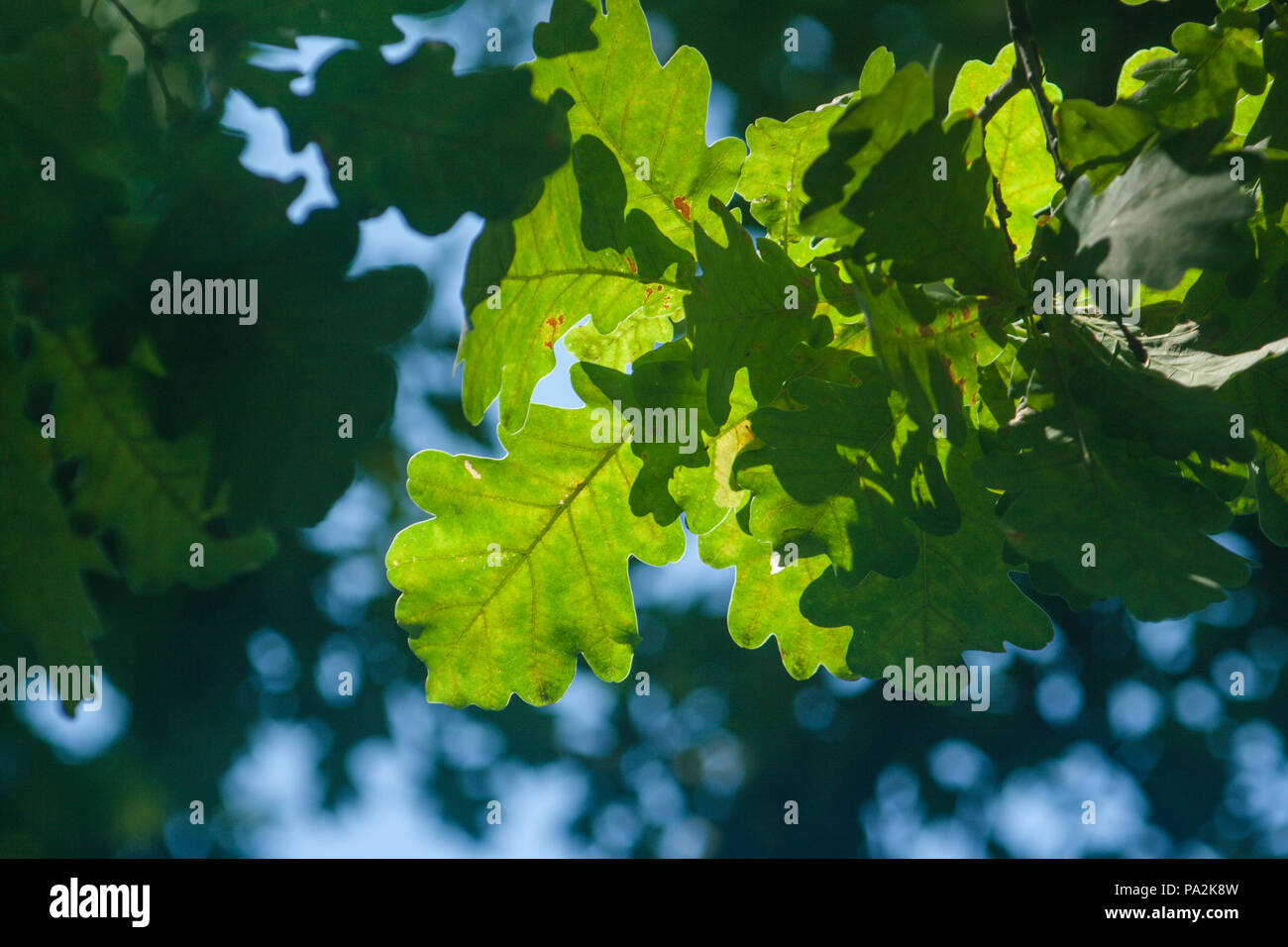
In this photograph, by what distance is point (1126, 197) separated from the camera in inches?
33.9

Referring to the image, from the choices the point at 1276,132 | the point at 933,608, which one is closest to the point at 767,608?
the point at 933,608

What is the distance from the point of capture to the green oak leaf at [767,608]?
1361 mm

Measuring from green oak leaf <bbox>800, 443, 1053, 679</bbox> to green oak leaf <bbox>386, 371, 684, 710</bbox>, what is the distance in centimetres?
25

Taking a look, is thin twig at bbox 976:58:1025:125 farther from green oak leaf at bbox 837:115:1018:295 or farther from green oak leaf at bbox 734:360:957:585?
green oak leaf at bbox 734:360:957:585

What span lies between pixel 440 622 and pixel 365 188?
0.71 meters

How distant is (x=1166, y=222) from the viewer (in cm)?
83

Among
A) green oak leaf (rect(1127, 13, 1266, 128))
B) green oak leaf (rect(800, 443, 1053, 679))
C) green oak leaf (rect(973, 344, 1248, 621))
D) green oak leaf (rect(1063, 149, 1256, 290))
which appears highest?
green oak leaf (rect(1127, 13, 1266, 128))

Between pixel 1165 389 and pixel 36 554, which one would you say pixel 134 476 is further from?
pixel 1165 389

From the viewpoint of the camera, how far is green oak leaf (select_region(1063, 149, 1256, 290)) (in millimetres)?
819

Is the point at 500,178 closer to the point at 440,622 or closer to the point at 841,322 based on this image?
the point at 841,322

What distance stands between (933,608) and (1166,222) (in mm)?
599

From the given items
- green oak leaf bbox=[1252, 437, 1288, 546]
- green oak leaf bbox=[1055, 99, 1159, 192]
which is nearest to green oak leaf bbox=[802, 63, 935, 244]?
green oak leaf bbox=[1055, 99, 1159, 192]

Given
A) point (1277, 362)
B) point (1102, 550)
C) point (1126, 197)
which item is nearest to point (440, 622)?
point (1102, 550)

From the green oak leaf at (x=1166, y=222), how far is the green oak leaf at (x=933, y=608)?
45 cm
